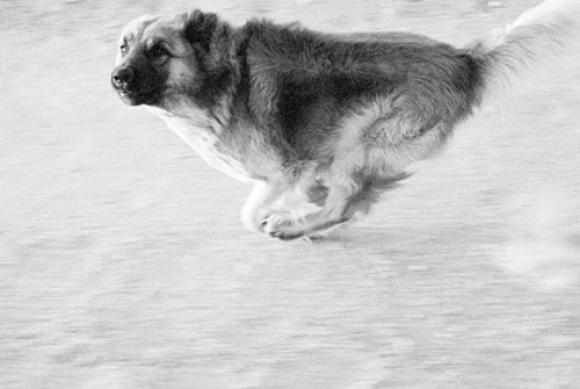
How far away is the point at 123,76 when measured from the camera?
412 centimetres

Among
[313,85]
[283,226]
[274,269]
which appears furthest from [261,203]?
[313,85]

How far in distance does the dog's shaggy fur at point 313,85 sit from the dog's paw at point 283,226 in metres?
0.27

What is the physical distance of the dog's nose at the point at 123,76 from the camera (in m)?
4.11

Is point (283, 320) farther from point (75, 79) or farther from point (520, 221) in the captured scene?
point (75, 79)

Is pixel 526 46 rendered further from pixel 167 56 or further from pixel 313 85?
pixel 167 56

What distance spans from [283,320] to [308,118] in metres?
0.88

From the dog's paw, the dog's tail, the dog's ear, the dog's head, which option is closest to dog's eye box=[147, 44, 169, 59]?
the dog's head

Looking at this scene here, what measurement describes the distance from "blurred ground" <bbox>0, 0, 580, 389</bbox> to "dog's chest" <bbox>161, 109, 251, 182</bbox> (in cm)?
47

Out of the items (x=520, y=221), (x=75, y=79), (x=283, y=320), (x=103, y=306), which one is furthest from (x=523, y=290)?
(x=75, y=79)

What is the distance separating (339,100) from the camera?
424 cm

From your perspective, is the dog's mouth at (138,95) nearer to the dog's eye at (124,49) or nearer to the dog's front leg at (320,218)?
the dog's eye at (124,49)

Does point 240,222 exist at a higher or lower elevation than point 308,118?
lower

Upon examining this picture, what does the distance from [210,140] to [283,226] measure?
0.58 m

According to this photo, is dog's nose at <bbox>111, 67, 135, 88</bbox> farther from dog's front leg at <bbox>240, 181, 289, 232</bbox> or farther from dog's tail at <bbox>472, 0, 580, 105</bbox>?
dog's tail at <bbox>472, 0, 580, 105</bbox>
